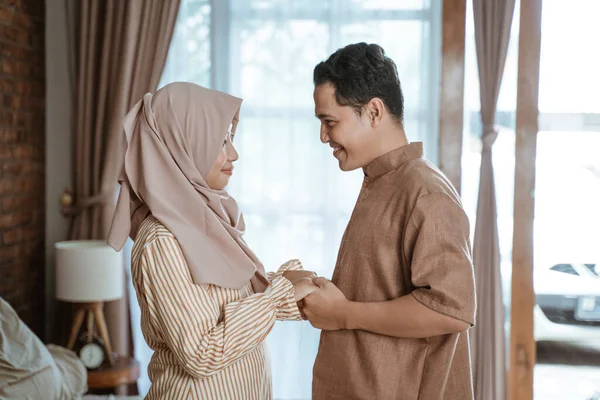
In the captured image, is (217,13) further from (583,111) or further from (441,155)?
(583,111)

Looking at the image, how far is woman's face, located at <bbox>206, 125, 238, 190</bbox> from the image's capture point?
1.86 metres

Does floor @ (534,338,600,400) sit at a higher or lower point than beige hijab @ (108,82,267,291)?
lower

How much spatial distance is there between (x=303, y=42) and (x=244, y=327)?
7.36ft

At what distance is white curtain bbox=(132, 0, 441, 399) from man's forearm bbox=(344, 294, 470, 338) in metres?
1.93

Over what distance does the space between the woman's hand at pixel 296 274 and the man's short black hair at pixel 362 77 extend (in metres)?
0.49

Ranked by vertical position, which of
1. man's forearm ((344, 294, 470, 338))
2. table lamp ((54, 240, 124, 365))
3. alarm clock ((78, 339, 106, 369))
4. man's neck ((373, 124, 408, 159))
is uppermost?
man's neck ((373, 124, 408, 159))

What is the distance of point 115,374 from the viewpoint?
3.17 metres

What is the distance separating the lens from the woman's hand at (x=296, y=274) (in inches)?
75.8

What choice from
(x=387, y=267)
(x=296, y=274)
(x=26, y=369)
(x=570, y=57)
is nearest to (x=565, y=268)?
(x=570, y=57)

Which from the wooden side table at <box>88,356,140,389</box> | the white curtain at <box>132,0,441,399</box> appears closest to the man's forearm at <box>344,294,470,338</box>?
the wooden side table at <box>88,356,140,389</box>

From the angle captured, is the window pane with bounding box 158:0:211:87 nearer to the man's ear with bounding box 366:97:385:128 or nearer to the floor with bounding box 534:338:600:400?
the man's ear with bounding box 366:97:385:128

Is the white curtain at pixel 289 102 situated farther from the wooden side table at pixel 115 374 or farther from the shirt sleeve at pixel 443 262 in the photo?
the shirt sleeve at pixel 443 262

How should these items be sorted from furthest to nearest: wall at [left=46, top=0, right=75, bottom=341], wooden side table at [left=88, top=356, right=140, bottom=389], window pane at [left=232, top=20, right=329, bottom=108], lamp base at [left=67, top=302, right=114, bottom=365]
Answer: wall at [left=46, top=0, right=75, bottom=341]
window pane at [left=232, top=20, right=329, bottom=108]
lamp base at [left=67, top=302, right=114, bottom=365]
wooden side table at [left=88, top=356, right=140, bottom=389]

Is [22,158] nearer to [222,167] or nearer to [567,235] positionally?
[222,167]
